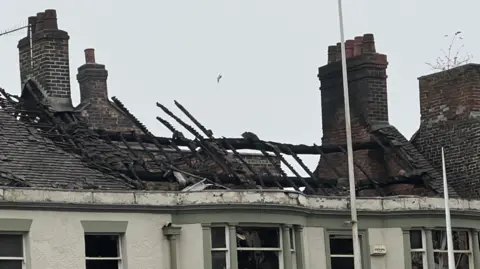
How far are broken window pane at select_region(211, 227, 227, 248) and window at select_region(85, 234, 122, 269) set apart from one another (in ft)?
7.68

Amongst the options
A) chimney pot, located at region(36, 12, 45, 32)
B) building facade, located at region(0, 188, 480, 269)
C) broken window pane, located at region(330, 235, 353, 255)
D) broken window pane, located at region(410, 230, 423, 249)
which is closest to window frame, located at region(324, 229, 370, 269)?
building facade, located at region(0, 188, 480, 269)

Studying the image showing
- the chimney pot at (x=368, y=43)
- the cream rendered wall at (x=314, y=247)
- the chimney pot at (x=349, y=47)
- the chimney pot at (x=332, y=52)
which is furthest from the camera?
the chimney pot at (x=332, y=52)

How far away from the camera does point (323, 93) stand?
5159 centimetres

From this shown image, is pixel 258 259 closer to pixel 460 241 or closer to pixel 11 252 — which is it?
pixel 11 252

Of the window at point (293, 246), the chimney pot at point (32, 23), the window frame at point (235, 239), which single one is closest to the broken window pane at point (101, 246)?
the window frame at point (235, 239)

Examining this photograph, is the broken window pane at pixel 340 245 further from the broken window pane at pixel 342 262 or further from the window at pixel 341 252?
the broken window pane at pixel 342 262

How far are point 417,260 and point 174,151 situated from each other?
A: 945 cm

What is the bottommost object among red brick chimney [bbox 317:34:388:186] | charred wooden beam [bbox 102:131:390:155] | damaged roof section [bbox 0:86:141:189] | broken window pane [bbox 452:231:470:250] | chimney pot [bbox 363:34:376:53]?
broken window pane [bbox 452:231:470:250]

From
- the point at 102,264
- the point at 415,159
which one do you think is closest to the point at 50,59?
the point at 102,264

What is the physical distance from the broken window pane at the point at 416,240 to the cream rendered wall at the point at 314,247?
2658 millimetres

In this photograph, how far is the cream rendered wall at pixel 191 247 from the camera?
39656 millimetres

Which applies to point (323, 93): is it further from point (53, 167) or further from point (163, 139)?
point (53, 167)

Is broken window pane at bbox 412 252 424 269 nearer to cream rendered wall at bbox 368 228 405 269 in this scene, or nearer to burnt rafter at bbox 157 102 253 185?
cream rendered wall at bbox 368 228 405 269

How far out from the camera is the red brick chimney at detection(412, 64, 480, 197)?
48562mm
